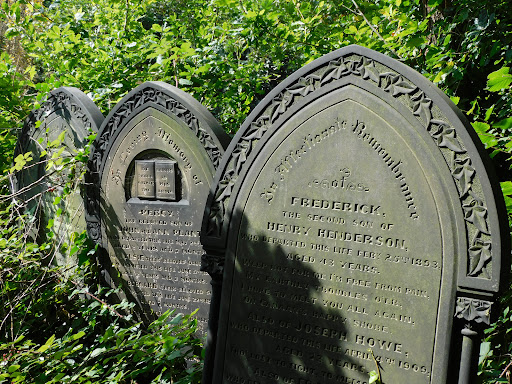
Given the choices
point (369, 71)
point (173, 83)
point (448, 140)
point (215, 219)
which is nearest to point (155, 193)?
point (215, 219)

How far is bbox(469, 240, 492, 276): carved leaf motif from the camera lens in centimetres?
259

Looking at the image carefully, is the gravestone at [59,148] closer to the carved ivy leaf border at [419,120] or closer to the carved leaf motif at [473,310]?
the carved ivy leaf border at [419,120]

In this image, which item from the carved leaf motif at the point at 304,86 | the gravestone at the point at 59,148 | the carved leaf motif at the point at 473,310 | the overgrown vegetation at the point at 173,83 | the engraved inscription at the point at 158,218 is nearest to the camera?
the carved leaf motif at the point at 473,310

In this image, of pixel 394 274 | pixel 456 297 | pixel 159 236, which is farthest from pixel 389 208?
pixel 159 236

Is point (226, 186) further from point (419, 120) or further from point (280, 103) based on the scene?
point (419, 120)

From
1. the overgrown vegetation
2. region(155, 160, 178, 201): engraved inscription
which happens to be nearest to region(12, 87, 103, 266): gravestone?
the overgrown vegetation

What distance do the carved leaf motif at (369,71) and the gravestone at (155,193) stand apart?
1521mm

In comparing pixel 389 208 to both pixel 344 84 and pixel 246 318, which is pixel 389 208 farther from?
pixel 246 318

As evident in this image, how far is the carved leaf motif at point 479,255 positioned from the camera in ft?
8.48

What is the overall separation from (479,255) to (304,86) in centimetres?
147

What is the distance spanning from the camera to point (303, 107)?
3.25 m

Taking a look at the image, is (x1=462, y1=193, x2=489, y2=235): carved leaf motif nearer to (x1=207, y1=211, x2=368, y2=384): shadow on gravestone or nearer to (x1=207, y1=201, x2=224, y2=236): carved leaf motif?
(x1=207, y1=211, x2=368, y2=384): shadow on gravestone

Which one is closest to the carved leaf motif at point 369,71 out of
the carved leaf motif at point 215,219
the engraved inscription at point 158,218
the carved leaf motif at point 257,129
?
the carved leaf motif at point 257,129

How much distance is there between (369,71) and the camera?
117 inches
